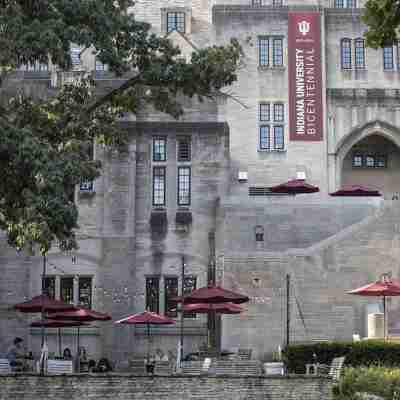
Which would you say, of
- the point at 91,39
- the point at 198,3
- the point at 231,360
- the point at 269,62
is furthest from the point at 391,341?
the point at 198,3

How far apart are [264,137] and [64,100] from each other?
805 inches

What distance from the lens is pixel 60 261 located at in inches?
1626

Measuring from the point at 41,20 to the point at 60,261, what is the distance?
1518 centimetres

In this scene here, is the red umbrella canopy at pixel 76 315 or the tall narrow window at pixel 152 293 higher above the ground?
the tall narrow window at pixel 152 293

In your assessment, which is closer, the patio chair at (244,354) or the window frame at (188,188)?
the patio chair at (244,354)

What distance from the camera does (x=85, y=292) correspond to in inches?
1617

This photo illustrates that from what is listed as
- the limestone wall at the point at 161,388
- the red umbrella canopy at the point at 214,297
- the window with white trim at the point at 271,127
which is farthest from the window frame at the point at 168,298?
the limestone wall at the point at 161,388

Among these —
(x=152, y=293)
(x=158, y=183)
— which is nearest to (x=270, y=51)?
(x=158, y=183)

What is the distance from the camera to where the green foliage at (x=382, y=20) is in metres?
15.2

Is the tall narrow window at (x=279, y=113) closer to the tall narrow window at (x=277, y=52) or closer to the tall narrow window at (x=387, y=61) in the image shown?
the tall narrow window at (x=277, y=52)

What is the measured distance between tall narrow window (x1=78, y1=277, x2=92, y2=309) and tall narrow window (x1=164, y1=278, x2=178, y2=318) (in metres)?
2.79

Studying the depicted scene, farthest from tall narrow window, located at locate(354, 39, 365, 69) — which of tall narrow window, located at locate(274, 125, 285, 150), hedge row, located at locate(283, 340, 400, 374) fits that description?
hedge row, located at locate(283, 340, 400, 374)

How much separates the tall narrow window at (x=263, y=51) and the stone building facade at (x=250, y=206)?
0.06 metres

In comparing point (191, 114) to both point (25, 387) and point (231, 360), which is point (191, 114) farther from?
point (25, 387)
